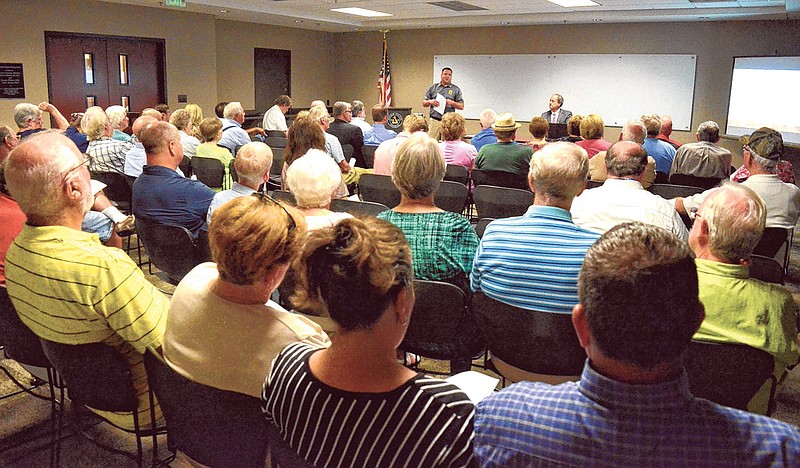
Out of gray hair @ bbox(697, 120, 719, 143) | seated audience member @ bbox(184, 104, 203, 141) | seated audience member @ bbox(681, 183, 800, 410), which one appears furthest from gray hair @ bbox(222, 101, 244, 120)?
seated audience member @ bbox(681, 183, 800, 410)

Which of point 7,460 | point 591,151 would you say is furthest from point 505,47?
point 7,460

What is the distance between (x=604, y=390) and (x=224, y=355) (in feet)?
3.19

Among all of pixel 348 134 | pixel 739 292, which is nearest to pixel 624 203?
pixel 739 292

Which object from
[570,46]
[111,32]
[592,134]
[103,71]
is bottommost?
[592,134]

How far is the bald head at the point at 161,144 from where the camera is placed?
3674mm

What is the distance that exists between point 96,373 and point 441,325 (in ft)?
4.04

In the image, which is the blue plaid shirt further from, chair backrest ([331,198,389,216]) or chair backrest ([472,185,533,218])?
chair backrest ([472,185,533,218])

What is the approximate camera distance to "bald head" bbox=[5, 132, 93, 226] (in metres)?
2.07

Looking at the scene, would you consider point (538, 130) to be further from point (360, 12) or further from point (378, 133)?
point (360, 12)

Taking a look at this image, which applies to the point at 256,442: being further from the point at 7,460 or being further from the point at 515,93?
the point at 515,93

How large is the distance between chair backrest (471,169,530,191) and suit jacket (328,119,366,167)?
2364mm

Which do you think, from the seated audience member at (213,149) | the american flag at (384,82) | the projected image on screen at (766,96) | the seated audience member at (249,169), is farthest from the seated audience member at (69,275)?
the american flag at (384,82)

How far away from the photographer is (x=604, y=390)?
1113 mm

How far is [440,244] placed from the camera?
262 centimetres
